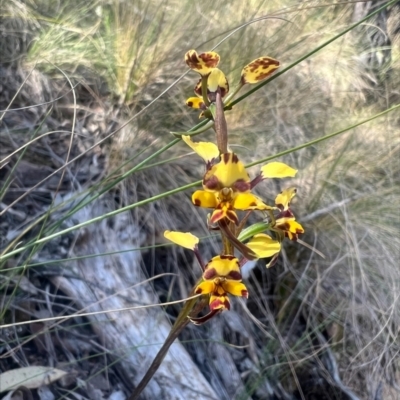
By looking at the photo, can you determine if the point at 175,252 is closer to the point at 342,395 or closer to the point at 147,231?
the point at 147,231

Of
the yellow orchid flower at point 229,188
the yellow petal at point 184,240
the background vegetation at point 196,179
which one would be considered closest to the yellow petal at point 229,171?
the yellow orchid flower at point 229,188

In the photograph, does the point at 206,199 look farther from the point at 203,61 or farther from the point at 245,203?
the point at 203,61

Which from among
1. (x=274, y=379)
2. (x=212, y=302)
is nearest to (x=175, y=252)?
(x=274, y=379)

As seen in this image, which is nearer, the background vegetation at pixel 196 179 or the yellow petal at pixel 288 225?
the yellow petal at pixel 288 225

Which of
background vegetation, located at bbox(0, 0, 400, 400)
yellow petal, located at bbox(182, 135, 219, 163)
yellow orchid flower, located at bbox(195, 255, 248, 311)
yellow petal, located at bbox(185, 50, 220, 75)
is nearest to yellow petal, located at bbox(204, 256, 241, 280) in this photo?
yellow orchid flower, located at bbox(195, 255, 248, 311)

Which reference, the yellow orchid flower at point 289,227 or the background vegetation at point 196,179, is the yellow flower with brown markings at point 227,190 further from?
the background vegetation at point 196,179
